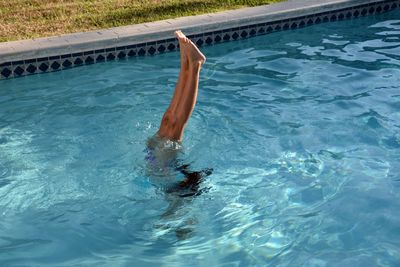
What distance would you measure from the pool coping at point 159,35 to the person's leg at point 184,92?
9.88ft

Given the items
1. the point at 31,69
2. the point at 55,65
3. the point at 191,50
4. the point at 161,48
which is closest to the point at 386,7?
the point at 161,48

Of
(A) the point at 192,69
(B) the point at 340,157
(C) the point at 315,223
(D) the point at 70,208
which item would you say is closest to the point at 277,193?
(C) the point at 315,223

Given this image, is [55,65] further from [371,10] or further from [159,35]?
[371,10]

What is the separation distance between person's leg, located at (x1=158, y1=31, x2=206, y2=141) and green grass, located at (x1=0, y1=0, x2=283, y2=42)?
365 cm

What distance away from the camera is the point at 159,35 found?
25.1 ft

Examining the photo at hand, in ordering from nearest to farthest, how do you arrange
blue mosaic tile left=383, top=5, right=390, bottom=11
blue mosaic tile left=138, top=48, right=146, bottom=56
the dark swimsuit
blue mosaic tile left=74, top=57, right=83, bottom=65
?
1. the dark swimsuit
2. blue mosaic tile left=74, top=57, right=83, bottom=65
3. blue mosaic tile left=138, top=48, right=146, bottom=56
4. blue mosaic tile left=383, top=5, right=390, bottom=11

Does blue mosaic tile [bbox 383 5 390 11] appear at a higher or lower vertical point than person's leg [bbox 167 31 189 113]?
lower

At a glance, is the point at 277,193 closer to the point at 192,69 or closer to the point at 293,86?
the point at 192,69

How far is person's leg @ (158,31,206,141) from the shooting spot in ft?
13.9

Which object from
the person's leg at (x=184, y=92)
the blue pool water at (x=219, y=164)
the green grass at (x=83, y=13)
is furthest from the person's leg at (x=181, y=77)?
the green grass at (x=83, y=13)

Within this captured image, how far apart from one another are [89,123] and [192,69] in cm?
196

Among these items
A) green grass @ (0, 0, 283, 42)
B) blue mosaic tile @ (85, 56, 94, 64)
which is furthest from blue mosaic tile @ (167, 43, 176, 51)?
blue mosaic tile @ (85, 56, 94, 64)

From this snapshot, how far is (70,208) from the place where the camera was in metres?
4.54

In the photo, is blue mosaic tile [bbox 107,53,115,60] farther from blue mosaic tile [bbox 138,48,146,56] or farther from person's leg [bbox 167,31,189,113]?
person's leg [bbox 167,31,189,113]
